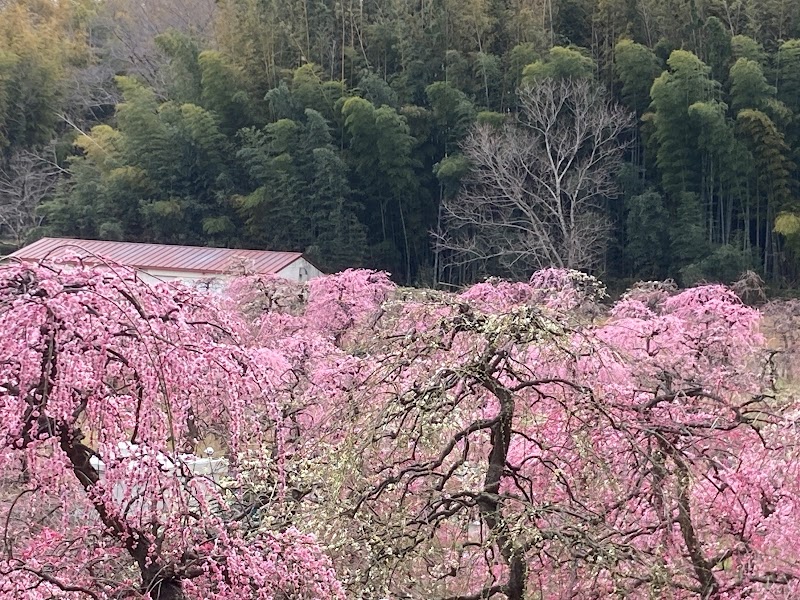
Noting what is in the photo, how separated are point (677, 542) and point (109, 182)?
732 inches

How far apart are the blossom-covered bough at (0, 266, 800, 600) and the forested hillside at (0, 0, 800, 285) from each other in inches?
520

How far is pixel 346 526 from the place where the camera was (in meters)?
2.78

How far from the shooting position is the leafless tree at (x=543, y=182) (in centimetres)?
1636

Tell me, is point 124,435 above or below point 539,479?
above

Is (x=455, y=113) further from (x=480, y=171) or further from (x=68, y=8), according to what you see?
(x=68, y=8)

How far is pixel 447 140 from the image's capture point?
18.3 meters

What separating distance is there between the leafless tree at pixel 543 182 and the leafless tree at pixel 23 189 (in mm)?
10285

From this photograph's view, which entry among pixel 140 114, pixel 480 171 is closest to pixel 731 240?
pixel 480 171

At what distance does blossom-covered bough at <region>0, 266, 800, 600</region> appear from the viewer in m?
2.11

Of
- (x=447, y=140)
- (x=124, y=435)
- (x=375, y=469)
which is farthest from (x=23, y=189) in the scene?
(x=124, y=435)

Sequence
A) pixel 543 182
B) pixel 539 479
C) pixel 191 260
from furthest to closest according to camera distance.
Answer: pixel 543 182 < pixel 191 260 < pixel 539 479

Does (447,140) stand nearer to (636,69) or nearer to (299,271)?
(636,69)

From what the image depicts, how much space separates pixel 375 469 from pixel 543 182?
1411 centimetres

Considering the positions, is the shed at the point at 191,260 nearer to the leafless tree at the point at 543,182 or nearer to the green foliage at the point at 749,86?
the leafless tree at the point at 543,182
